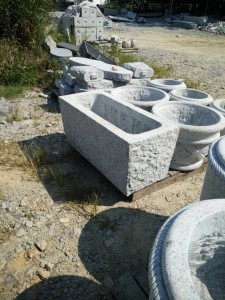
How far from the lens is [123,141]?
103 inches

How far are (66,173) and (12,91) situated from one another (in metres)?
3.09

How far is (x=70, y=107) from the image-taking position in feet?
11.1

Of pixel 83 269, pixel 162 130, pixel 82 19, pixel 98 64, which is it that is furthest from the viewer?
pixel 82 19

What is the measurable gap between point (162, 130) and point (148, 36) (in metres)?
11.9

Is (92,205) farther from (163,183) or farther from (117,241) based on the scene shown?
(163,183)

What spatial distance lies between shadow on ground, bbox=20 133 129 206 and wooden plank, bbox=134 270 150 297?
958 mm

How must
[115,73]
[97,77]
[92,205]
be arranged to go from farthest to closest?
1. [115,73]
2. [97,77]
3. [92,205]

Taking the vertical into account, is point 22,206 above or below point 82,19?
below

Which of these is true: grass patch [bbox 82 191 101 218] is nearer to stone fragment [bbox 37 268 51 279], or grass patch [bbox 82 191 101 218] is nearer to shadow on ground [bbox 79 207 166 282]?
shadow on ground [bbox 79 207 166 282]

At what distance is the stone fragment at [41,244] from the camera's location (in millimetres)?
2486

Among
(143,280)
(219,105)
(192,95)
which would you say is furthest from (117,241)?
(192,95)

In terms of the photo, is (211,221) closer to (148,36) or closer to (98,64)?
(98,64)

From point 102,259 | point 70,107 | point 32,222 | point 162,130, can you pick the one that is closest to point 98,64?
point 70,107

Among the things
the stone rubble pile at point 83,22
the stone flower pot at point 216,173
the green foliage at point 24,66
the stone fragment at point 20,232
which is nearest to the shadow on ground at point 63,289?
the stone fragment at point 20,232
